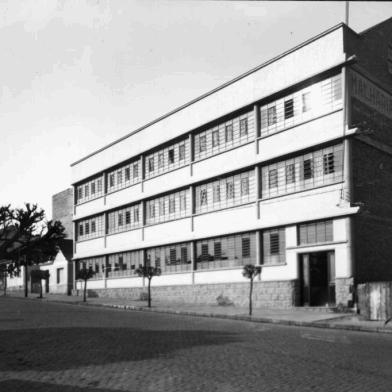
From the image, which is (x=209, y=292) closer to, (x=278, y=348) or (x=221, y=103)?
(x=221, y=103)

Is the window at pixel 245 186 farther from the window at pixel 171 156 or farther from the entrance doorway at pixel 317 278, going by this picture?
the window at pixel 171 156

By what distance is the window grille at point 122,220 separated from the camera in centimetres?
3919

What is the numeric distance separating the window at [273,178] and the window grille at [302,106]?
1.88m

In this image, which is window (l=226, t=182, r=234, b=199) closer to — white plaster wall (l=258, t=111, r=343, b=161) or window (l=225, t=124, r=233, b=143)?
window (l=225, t=124, r=233, b=143)

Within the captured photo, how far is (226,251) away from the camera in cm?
3009

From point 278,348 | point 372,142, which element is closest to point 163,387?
point 278,348

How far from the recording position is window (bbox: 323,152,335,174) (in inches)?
→ 966

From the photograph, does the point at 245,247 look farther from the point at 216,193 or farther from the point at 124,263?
the point at 124,263

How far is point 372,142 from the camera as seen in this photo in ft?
82.4

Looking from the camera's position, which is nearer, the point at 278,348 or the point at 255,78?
the point at 278,348

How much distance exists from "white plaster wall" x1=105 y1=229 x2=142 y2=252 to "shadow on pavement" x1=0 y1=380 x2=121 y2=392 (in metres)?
29.4

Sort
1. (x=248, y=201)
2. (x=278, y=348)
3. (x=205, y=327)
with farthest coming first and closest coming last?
(x=248, y=201), (x=205, y=327), (x=278, y=348)

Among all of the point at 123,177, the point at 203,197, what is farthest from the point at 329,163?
the point at 123,177

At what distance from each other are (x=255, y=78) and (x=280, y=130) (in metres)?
3.39
